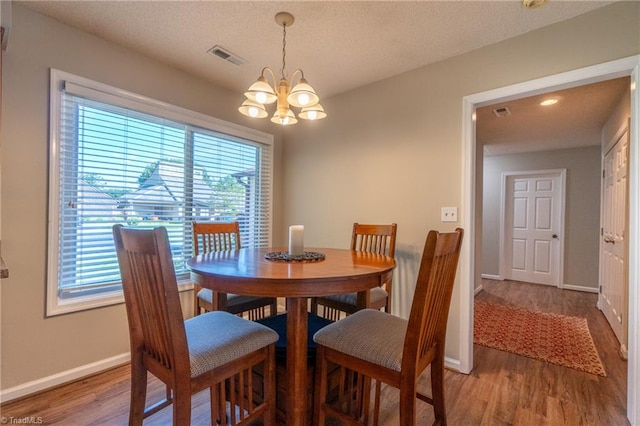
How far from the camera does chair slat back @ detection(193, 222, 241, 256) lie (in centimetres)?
231

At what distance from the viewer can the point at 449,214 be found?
226 centimetres

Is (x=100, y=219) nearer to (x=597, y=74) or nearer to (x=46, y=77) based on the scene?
(x=46, y=77)

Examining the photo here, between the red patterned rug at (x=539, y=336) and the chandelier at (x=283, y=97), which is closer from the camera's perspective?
the chandelier at (x=283, y=97)

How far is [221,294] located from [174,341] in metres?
0.87

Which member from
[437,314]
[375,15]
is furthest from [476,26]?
[437,314]

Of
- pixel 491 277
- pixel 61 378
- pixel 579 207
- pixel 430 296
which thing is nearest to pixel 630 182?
pixel 430 296

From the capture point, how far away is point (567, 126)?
12.0ft

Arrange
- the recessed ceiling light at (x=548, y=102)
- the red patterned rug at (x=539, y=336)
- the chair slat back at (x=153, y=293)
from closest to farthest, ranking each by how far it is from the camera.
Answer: the chair slat back at (x=153, y=293), the red patterned rug at (x=539, y=336), the recessed ceiling light at (x=548, y=102)

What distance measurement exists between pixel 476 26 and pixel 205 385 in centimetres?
250

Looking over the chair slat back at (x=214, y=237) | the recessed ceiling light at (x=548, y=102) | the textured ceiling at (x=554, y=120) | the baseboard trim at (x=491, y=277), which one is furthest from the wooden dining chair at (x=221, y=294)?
the baseboard trim at (x=491, y=277)

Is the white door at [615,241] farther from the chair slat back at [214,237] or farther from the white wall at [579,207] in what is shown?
the chair slat back at [214,237]

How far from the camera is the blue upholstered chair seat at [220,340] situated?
113 centimetres

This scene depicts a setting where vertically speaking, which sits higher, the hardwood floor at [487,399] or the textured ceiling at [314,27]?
the textured ceiling at [314,27]

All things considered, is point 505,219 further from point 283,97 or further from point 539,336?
point 283,97
